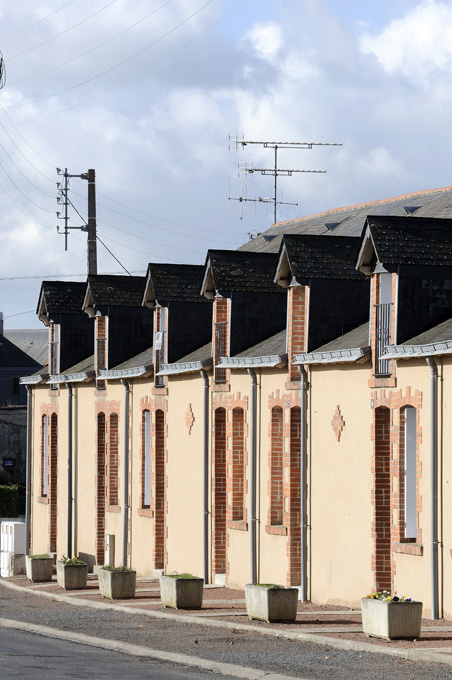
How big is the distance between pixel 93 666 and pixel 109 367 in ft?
64.6

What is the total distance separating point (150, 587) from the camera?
29.2 m

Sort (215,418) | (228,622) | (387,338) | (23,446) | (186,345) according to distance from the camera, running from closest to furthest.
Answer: (228,622)
(387,338)
(215,418)
(186,345)
(23,446)

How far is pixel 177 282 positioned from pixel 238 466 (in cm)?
625

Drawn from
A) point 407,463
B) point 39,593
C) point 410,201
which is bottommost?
point 39,593

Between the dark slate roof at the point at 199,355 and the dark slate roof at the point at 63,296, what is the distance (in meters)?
8.84

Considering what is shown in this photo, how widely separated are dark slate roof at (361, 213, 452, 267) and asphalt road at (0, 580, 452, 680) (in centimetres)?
686

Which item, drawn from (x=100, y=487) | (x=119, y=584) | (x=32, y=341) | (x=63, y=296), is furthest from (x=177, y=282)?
(x=32, y=341)

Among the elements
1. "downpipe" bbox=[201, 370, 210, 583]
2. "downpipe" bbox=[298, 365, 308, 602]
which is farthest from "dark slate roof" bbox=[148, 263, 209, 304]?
"downpipe" bbox=[298, 365, 308, 602]

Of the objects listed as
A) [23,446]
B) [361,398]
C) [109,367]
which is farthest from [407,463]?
[23,446]

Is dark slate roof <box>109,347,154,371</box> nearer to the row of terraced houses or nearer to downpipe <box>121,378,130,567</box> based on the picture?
the row of terraced houses

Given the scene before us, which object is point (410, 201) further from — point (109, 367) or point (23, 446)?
point (23, 446)

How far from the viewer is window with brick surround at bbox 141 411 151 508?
32.8 meters

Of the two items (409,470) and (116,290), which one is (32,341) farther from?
(409,470)

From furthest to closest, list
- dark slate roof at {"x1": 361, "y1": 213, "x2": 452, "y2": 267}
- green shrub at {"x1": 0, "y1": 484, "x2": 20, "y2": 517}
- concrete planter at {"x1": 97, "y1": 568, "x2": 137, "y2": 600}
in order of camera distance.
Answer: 1. green shrub at {"x1": 0, "y1": 484, "x2": 20, "y2": 517}
2. concrete planter at {"x1": 97, "y1": 568, "x2": 137, "y2": 600}
3. dark slate roof at {"x1": 361, "y1": 213, "x2": 452, "y2": 267}
